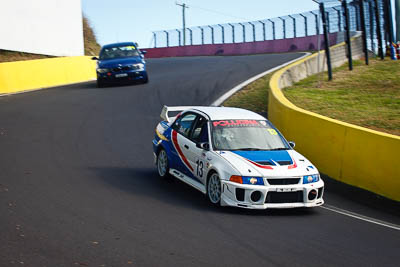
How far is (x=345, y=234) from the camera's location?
8.12 meters

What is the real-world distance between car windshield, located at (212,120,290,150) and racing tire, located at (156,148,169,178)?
4.49 feet

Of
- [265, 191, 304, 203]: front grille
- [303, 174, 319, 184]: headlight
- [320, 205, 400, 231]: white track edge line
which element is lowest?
[320, 205, 400, 231]: white track edge line

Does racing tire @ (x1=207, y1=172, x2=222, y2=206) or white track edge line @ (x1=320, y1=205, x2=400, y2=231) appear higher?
racing tire @ (x1=207, y1=172, x2=222, y2=206)

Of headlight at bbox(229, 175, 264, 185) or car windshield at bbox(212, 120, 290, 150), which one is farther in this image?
car windshield at bbox(212, 120, 290, 150)

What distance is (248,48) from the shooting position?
149 ft

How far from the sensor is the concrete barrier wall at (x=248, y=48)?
4184cm

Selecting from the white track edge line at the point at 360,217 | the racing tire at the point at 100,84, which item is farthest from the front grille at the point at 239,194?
the racing tire at the point at 100,84

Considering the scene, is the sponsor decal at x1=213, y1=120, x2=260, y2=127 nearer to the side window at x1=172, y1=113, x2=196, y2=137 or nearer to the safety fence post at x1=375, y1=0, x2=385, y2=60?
the side window at x1=172, y1=113, x2=196, y2=137

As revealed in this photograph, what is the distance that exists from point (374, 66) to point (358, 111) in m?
9.72

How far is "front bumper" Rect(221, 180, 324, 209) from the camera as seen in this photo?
8922mm

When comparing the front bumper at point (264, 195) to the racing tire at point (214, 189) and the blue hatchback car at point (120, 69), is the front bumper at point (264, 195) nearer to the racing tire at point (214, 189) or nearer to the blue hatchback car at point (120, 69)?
the racing tire at point (214, 189)

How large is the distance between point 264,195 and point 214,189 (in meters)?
0.81

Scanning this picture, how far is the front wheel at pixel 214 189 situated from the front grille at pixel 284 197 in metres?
0.72

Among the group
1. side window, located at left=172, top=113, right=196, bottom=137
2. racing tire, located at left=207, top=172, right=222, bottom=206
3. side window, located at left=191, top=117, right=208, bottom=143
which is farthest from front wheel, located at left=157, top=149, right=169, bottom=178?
racing tire, located at left=207, top=172, right=222, bottom=206
